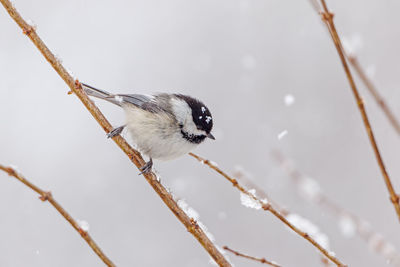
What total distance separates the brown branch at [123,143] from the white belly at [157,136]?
466mm

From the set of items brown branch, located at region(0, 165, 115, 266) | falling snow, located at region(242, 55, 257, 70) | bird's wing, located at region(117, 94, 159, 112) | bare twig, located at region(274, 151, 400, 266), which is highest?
falling snow, located at region(242, 55, 257, 70)

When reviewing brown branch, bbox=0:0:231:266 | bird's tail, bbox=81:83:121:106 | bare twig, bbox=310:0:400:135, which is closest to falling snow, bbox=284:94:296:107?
bird's tail, bbox=81:83:121:106

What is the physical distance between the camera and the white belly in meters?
2.96

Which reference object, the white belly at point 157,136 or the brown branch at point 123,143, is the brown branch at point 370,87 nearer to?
the brown branch at point 123,143

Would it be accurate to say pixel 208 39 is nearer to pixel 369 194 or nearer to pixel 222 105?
pixel 222 105

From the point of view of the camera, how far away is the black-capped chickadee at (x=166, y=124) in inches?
117

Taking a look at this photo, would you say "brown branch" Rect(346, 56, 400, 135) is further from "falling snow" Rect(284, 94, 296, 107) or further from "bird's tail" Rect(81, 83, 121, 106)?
"falling snow" Rect(284, 94, 296, 107)

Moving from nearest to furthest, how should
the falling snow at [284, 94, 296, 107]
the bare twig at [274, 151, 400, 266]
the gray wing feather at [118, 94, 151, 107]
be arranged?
1. the bare twig at [274, 151, 400, 266]
2. the gray wing feather at [118, 94, 151, 107]
3. the falling snow at [284, 94, 296, 107]

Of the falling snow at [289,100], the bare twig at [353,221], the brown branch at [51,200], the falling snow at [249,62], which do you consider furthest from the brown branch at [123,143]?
the falling snow at [249,62]

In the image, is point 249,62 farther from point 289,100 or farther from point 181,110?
point 181,110

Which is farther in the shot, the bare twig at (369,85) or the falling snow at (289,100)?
the falling snow at (289,100)

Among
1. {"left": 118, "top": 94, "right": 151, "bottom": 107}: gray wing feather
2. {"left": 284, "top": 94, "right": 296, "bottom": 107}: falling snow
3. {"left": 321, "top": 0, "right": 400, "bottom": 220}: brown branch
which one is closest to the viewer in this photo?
{"left": 321, "top": 0, "right": 400, "bottom": 220}: brown branch

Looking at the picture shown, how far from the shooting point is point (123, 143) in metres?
2.45

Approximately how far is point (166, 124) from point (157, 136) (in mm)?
100
